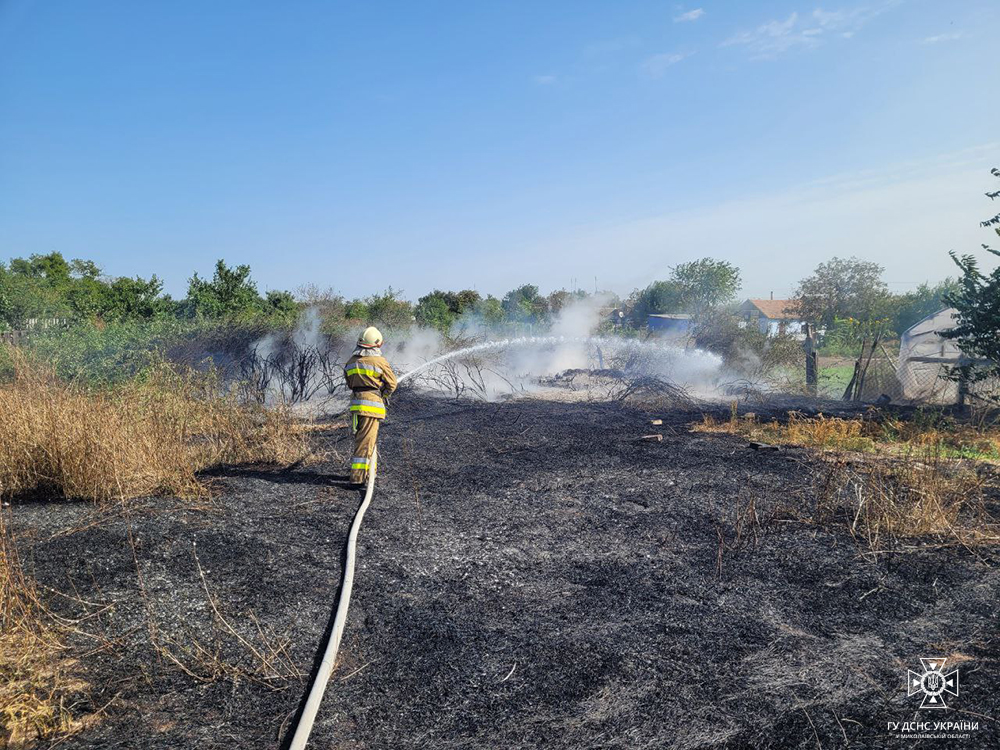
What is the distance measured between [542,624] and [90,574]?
10.4ft

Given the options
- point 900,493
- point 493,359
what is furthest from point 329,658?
point 493,359

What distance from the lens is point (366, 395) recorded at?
6.75 m

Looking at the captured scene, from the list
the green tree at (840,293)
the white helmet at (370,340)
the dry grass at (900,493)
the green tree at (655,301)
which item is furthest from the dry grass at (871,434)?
the green tree at (840,293)

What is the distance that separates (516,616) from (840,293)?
1708 inches

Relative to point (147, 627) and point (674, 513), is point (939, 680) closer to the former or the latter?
point (674, 513)

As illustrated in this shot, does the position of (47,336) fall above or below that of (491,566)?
above

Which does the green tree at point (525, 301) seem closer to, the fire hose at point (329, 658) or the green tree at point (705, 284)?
the green tree at point (705, 284)

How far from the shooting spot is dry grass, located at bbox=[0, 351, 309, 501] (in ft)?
19.3

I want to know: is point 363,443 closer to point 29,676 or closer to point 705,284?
point 29,676

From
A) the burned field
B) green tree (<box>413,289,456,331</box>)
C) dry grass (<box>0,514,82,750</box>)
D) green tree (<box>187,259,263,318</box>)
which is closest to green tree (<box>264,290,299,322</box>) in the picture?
green tree (<box>187,259,263,318</box>)

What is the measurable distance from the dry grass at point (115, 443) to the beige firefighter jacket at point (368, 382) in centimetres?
150

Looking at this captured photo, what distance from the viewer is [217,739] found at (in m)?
2.71

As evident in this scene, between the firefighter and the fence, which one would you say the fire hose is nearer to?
the firefighter

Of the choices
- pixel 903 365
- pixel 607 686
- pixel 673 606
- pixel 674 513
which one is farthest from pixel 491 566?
pixel 903 365
